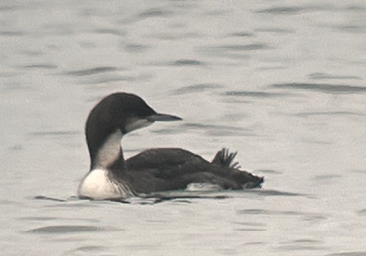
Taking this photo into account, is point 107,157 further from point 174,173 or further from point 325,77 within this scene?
point 325,77

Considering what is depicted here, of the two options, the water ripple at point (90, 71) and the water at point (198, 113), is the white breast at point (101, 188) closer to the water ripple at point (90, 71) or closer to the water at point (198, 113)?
the water at point (198, 113)

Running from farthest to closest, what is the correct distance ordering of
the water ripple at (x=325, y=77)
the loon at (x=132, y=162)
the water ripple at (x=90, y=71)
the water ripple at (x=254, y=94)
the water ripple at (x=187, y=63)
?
the water ripple at (x=187, y=63) → the water ripple at (x=90, y=71) → the water ripple at (x=325, y=77) → the water ripple at (x=254, y=94) → the loon at (x=132, y=162)

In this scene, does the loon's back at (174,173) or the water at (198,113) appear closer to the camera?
the water at (198,113)

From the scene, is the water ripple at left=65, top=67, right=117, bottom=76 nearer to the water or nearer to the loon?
the water

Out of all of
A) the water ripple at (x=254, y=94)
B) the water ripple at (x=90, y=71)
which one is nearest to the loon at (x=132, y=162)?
the water ripple at (x=254, y=94)

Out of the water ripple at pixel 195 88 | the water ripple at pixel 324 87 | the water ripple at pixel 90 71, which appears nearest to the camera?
the water ripple at pixel 324 87

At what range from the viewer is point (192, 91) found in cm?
2080

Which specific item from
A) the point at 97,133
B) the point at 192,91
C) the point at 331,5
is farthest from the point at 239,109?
the point at 331,5

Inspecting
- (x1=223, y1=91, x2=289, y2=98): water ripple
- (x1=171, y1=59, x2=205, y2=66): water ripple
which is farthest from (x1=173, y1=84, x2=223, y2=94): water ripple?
(x1=171, y1=59, x2=205, y2=66): water ripple

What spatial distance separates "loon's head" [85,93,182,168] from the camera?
50.4 feet

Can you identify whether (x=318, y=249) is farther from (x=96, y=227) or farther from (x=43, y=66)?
(x=43, y=66)

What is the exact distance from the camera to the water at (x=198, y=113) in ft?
46.4

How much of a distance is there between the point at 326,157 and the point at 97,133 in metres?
2.24

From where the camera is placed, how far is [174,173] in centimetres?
1544
